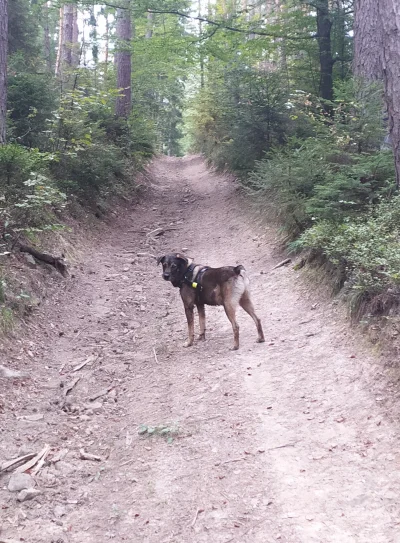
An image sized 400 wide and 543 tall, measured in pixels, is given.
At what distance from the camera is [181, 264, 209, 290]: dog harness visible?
271 inches

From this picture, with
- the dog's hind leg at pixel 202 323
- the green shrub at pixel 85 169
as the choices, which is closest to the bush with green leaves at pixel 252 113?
the green shrub at pixel 85 169

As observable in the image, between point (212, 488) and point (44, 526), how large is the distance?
132 cm

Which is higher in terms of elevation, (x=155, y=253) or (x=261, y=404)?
(x=155, y=253)

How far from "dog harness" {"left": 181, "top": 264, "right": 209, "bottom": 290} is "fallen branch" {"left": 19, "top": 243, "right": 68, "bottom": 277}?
322cm

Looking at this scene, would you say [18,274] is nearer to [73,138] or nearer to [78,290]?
[78,290]

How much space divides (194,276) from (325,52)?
9.44 meters

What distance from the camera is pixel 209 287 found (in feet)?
22.4

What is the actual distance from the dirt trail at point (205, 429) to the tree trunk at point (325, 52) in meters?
7.44

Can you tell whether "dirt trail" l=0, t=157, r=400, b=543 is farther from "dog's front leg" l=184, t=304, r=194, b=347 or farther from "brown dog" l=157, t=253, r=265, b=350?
"brown dog" l=157, t=253, r=265, b=350

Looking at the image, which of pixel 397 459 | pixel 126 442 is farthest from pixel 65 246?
pixel 397 459

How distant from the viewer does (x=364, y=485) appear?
364 cm

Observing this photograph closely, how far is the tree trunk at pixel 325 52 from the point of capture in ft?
42.5

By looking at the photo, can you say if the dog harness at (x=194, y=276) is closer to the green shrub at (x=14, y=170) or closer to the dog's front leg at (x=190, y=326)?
the dog's front leg at (x=190, y=326)

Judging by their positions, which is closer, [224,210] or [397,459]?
[397,459]
